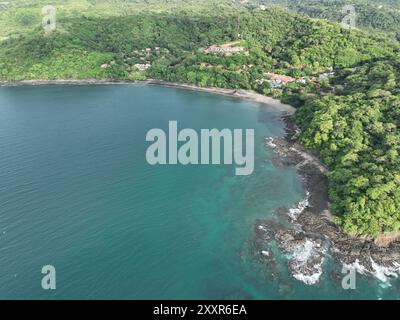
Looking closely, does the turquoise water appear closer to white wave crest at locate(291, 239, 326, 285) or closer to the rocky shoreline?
white wave crest at locate(291, 239, 326, 285)

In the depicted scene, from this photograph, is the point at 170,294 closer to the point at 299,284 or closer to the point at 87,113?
the point at 299,284

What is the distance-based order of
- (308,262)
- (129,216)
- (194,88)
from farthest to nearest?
1. (194,88)
2. (129,216)
3. (308,262)

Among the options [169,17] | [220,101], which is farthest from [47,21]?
[220,101]

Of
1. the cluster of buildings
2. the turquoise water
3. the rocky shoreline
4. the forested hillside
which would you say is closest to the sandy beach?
the forested hillside

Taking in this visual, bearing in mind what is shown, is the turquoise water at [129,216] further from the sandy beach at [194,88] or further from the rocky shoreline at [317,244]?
the sandy beach at [194,88]

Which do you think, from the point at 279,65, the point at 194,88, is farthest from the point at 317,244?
the point at 279,65

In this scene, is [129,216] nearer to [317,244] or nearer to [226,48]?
[317,244]
